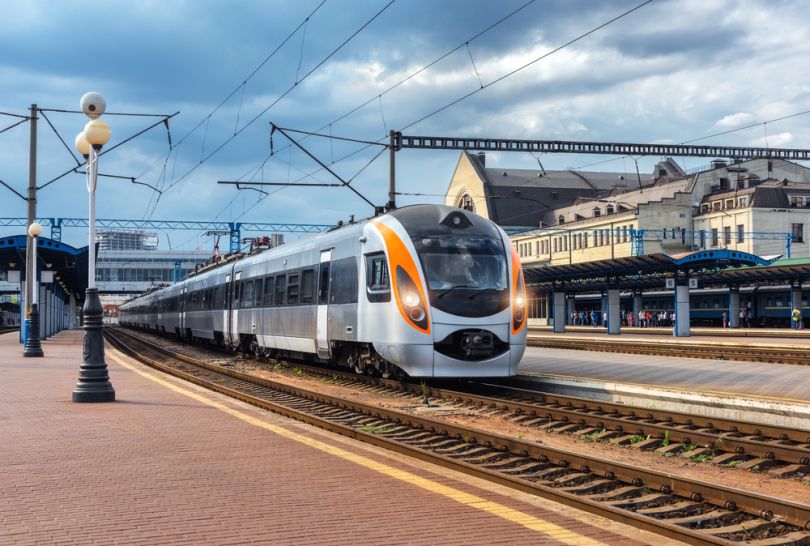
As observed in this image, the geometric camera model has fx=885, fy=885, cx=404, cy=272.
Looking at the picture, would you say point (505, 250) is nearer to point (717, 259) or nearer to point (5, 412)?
point (5, 412)

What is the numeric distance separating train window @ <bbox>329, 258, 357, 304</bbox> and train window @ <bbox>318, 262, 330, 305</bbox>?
1.13 ft

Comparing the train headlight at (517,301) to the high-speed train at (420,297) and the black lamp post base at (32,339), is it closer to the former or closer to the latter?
the high-speed train at (420,297)

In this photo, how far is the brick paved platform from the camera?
5.80 meters

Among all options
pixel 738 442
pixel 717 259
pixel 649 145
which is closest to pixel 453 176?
pixel 649 145

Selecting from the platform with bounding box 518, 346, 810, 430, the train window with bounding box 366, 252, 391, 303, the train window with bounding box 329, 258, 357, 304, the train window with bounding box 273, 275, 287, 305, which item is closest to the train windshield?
the train window with bounding box 366, 252, 391, 303

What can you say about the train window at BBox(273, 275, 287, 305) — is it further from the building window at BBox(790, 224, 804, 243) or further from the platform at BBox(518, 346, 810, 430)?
the building window at BBox(790, 224, 804, 243)

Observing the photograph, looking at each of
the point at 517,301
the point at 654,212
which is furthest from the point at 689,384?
the point at 654,212

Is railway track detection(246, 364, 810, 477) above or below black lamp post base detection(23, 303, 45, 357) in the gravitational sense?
below

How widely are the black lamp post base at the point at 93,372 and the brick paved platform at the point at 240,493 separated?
234 cm

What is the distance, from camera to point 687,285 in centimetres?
3584

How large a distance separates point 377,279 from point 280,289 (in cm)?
705

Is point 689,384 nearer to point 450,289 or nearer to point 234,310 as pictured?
point 450,289

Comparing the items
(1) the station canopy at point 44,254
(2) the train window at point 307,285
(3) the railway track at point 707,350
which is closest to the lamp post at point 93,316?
→ (2) the train window at point 307,285

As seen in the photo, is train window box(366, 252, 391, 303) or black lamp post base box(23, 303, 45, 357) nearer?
train window box(366, 252, 391, 303)
